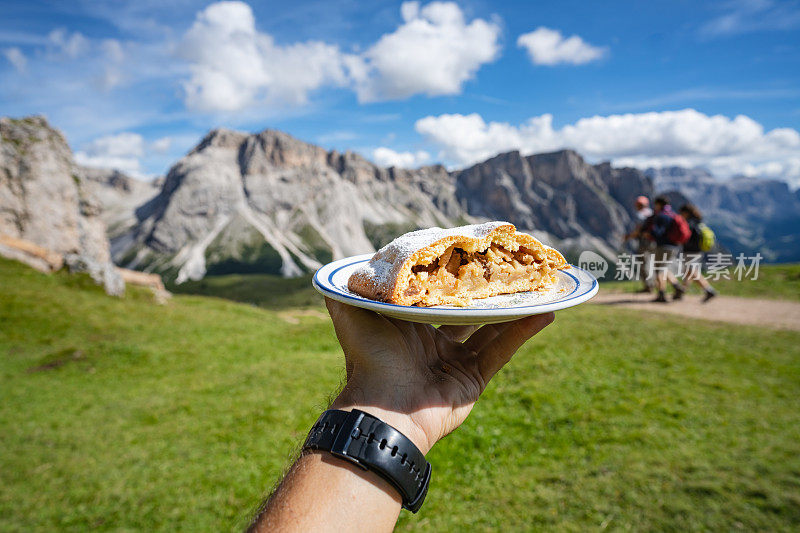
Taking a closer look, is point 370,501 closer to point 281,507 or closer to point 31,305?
point 281,507

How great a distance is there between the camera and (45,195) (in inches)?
1786

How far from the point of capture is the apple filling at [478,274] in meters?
3.75

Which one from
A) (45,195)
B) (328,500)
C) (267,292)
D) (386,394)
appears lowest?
(267,292)

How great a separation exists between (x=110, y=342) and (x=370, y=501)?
57.9 ft

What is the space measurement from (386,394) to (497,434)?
627 centimetres

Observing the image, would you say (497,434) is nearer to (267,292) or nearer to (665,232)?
(665,232)

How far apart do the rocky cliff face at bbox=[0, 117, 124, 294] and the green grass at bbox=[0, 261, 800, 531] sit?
30028mm

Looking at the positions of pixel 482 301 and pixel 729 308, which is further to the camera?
pixel 729 308

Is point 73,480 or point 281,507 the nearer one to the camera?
point 281,507

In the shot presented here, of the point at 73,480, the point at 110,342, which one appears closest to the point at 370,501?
the point at 73,480

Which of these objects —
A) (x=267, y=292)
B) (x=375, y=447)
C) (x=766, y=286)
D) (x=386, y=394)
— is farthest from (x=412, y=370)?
(x=267, y=292)

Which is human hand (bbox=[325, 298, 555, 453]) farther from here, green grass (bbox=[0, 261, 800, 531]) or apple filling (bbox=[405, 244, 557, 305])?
green grass (bbox=[0, 261, 800, 531])

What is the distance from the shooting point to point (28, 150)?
51219mm

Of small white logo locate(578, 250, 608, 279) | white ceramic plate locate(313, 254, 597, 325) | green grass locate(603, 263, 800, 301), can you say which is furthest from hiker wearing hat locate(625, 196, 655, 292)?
white ceramic plate locate(313, 254, 597, 325)
